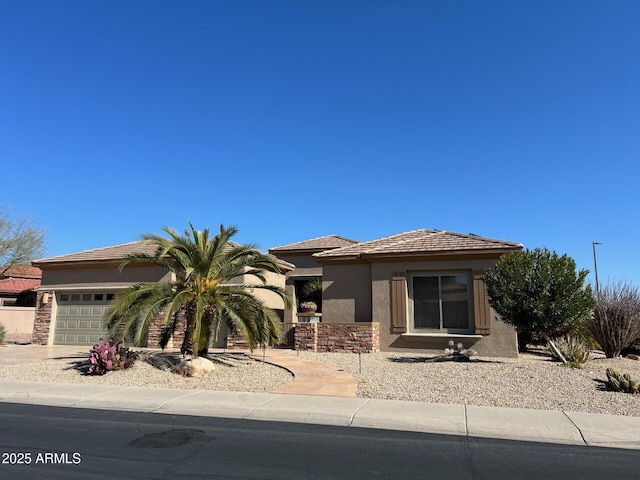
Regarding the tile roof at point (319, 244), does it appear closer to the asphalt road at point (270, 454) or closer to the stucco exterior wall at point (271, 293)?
the stucco exterior wall at point (271, 293)

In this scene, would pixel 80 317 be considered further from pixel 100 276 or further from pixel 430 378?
pixel 430 378

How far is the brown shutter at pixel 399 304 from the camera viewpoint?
17.3 metres

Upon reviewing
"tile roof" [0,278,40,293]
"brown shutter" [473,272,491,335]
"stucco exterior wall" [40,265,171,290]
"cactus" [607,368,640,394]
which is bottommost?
"cactus" [607,368,640,394]

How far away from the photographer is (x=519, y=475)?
5.48 meters

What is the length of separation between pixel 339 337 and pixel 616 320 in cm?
911

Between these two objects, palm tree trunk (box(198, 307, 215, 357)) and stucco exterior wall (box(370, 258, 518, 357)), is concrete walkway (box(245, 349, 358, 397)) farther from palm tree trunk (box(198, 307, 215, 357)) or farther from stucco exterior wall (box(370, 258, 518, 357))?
stucco exterior wall (box(370, 258, 518, 357))

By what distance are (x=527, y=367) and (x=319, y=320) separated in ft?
29.9

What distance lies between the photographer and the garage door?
68.7 feet

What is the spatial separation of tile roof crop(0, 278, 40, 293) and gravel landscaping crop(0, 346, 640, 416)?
75.5ft

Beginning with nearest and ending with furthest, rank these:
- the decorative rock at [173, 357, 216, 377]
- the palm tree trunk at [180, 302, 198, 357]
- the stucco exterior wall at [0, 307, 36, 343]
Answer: the decorative rock at [173, 357, 216, 377] → the palm tree trunk at [180, 302, 198, 357] → the stucco exterior wall at [0, 307, 36, 343]

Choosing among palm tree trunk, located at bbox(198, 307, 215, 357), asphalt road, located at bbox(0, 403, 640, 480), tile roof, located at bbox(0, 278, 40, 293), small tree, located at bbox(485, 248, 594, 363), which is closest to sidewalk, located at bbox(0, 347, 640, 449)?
asphalt road, located at bbox(0, 403, 640, 480)

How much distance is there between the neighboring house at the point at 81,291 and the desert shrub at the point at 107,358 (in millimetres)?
7447

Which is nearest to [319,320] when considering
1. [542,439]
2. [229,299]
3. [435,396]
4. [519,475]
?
[229,299]

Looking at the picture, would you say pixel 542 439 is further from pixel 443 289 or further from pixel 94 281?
pixel 94 281
